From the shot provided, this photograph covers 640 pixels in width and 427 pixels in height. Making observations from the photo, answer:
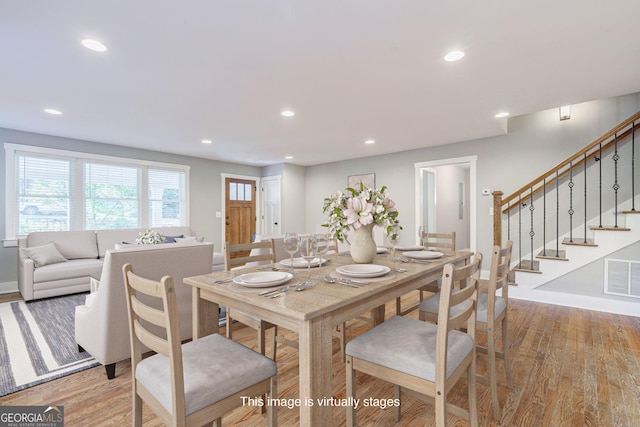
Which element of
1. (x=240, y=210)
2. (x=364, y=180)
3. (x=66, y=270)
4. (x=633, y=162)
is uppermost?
(x=364, y=180)

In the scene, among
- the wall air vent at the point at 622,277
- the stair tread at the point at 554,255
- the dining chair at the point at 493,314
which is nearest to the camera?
the dining chair at the point at 493,314

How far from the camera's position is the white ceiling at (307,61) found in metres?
1.80

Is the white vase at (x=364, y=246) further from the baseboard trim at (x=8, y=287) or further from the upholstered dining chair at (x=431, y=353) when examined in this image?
the baseboard trim at (x=8, y=287)

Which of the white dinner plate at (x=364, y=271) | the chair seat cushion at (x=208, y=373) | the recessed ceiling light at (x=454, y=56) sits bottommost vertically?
the chair seat cushion at (x=208, y=373)

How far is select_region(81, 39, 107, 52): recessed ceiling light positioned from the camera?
208cm

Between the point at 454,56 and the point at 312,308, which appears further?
the point at 454,56

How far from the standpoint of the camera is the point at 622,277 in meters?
3.32

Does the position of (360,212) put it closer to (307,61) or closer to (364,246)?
(364,246)

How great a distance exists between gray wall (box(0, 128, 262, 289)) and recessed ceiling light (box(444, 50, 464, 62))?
17.8ft

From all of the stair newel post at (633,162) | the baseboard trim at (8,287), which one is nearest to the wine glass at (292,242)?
the stair newel post at (633,162)

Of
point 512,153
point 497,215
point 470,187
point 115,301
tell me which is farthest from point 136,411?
point 512,153

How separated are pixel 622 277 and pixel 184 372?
14.6 feet

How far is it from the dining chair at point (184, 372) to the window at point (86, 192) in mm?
4912

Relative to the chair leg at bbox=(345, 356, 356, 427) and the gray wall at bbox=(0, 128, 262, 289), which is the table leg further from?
the gray wall at bbox=(0, 128, 262, 289)
